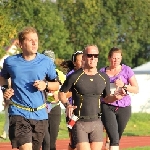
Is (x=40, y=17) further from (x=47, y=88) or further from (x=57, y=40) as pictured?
(x=47, y=88)

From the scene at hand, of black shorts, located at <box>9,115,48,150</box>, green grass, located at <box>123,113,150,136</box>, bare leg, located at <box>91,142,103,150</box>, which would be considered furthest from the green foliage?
black shorts, located at <box>9,115,48,150</box>

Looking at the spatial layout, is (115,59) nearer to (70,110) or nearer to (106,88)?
(106,88)

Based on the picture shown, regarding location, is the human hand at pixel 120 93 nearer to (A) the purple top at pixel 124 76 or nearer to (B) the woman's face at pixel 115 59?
(A) the purple top at pixel 124 76

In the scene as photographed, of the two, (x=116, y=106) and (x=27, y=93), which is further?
(x=116, y=106)

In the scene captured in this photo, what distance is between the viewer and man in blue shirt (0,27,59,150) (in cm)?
855

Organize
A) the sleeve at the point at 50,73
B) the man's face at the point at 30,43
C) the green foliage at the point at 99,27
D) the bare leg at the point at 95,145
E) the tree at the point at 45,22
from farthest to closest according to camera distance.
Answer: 1. the green foliage at the point at 99,27
2. the tree at the point at 45,22
3. the bare leg at the point at 95,145
4. the sleeve at the point at 50,73
5. the man's face at the point at 30,43

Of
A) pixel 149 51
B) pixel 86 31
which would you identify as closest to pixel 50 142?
pixel 86 31

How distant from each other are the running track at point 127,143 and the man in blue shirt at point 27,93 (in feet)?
29.3

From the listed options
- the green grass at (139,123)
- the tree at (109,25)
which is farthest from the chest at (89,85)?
the tree at (109,25)

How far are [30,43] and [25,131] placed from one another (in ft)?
3.55

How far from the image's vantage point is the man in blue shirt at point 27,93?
8.55 m

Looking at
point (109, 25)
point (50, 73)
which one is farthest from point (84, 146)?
point (109, 25)

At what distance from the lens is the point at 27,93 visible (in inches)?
336

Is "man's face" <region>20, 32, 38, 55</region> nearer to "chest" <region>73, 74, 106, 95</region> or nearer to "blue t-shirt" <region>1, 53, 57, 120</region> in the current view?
"blue t-shirt" <region>1, 53, 57, 120</region>
